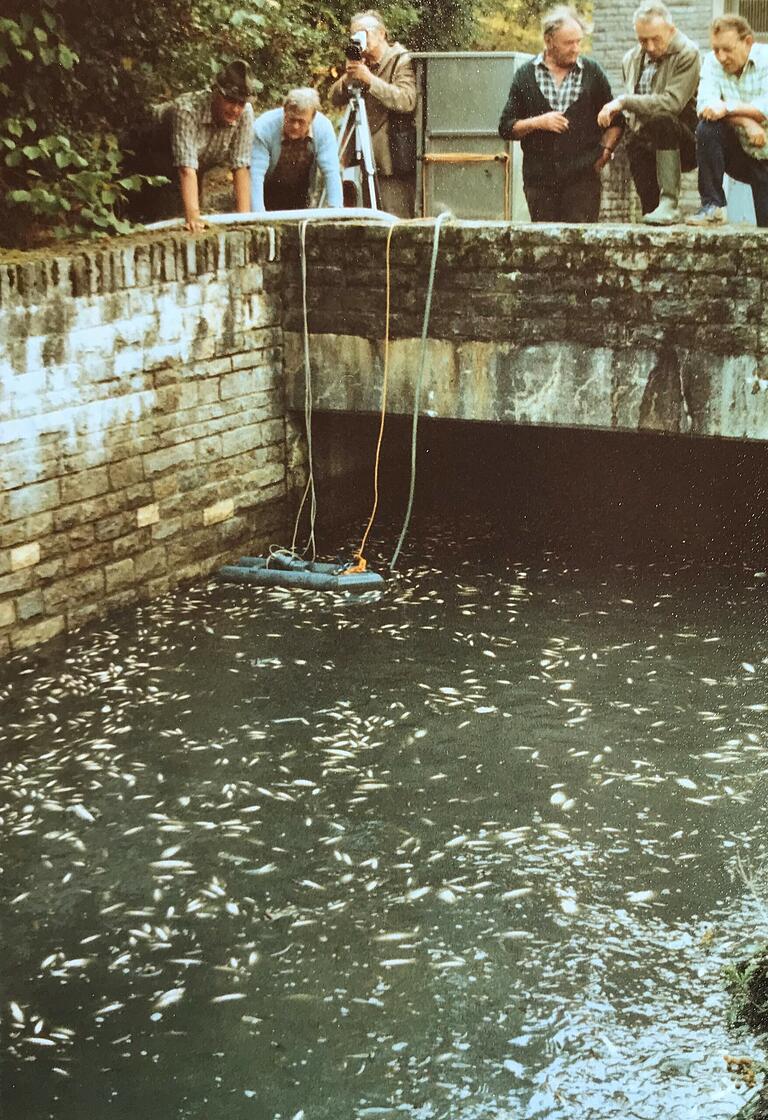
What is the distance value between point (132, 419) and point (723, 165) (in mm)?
4318

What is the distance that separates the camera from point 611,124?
1131 centimetres

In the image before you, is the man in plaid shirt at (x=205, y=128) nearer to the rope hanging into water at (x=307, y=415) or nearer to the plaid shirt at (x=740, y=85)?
the rope hanging into water at (x=307, y=415)

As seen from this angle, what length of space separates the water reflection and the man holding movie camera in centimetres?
441

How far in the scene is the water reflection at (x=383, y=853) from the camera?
16.9ft

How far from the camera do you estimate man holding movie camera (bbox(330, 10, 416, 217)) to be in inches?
492

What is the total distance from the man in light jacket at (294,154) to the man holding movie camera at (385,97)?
854 mm

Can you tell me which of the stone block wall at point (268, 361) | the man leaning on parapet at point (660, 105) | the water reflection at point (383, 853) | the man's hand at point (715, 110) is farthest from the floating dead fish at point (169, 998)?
the man's hand at point (715, 110)

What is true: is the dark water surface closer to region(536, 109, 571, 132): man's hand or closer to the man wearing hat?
the man wearing hat

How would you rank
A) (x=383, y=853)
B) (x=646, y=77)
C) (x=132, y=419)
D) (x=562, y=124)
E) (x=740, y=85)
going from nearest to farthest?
(x=383, y=853) < (x=132, y=419) < (x=740, y=85) < (x=646, y=77) < (x=562, y=124)

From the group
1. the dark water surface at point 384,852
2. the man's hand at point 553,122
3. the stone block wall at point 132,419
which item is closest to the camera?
the dark water surface at point 384,852

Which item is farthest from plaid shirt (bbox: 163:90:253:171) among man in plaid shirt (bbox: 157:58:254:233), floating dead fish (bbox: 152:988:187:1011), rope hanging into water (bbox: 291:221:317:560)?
floating dead fish (bbox: 152:988:187:1011)

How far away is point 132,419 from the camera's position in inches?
394

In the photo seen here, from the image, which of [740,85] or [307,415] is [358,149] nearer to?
[307,415]

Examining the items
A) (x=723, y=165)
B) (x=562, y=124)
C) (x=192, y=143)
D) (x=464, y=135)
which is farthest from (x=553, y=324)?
(x=464, y=135)
